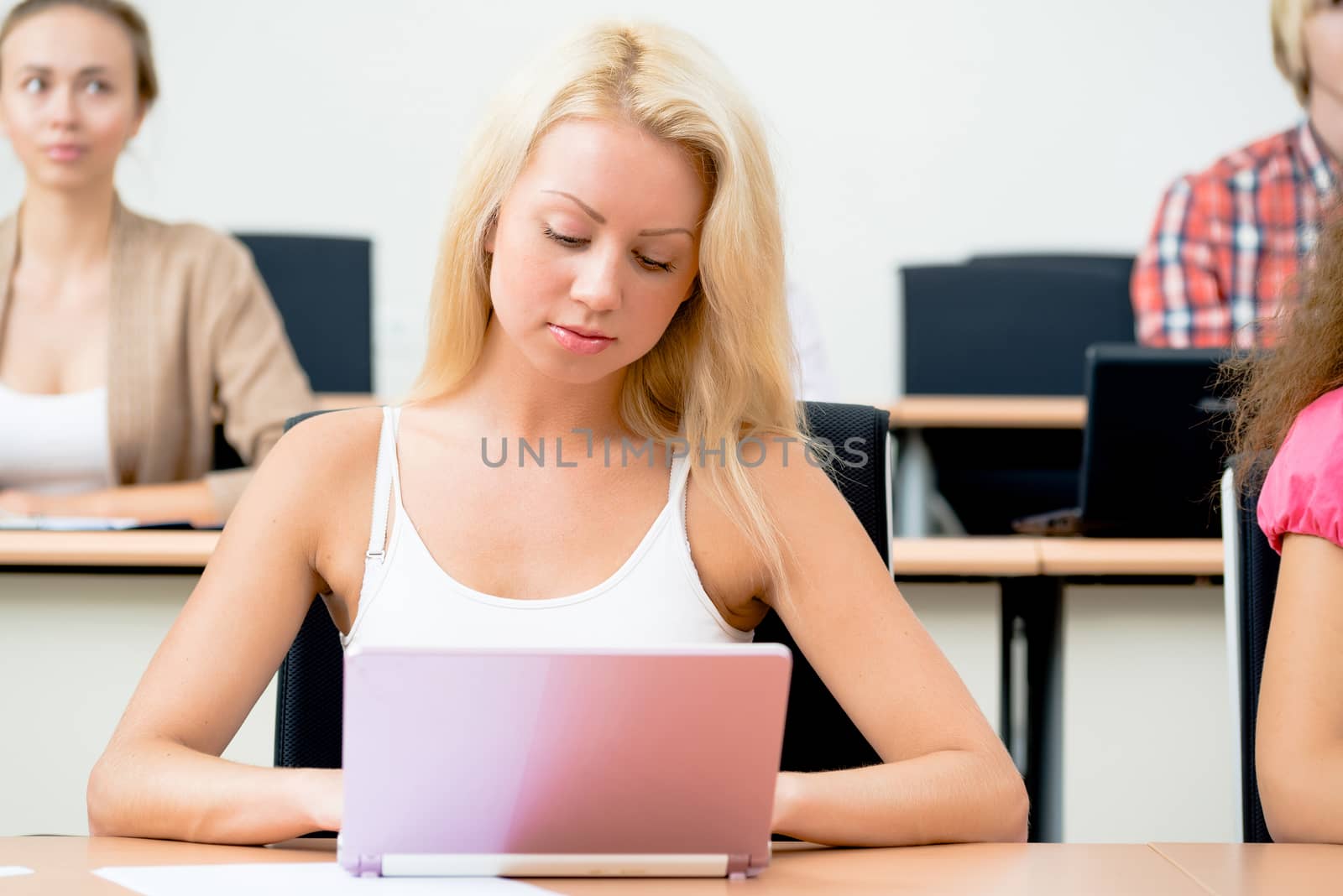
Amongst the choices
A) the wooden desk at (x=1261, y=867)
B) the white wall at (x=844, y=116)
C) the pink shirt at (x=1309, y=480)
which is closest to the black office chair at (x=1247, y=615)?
the pink shirt at (x=1309, y=480)

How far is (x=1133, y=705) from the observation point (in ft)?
5.35

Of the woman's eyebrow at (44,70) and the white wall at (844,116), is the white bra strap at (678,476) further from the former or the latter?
the white wall at (844,116)

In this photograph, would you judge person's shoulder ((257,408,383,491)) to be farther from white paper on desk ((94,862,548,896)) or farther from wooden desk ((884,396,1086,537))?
wooden desk ((884,396,1086,537))

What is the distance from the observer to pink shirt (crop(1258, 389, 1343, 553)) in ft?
3.46

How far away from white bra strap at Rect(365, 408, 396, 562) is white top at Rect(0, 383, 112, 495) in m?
1.15

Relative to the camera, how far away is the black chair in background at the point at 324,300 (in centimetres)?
299

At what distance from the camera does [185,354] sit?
2217 mm

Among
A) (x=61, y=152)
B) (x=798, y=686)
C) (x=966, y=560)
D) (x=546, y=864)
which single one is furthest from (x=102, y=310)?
(x=546, y=864)

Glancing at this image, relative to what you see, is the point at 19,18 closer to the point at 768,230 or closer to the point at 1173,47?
the point at 768,230

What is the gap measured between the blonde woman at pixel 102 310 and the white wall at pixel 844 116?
2230 millimetres

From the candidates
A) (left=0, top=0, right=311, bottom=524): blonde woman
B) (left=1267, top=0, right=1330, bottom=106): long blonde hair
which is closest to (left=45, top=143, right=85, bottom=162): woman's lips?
(left=0, top=0, right=311, bottom=524): blonde woman

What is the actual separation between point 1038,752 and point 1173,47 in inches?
136

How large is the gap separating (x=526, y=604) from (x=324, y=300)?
2.07m

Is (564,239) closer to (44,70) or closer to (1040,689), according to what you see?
(1040,689)
